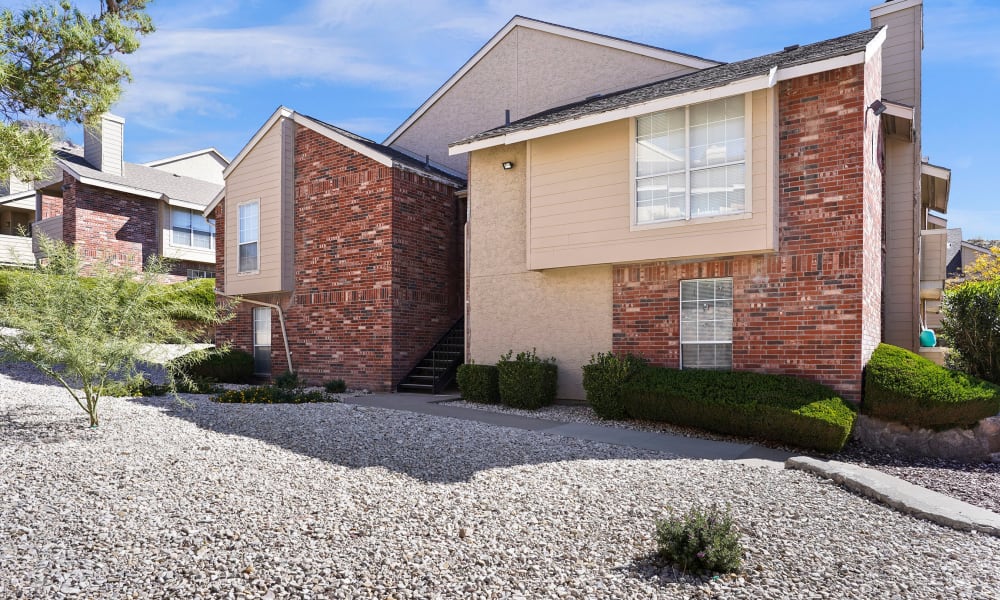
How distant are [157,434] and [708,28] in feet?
33.6

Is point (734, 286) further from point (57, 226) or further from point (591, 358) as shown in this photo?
point (57, 226)

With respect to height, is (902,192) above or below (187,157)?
below

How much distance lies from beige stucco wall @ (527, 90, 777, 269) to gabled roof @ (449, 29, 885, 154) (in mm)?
394

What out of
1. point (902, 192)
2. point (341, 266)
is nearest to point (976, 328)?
point (902, 192)

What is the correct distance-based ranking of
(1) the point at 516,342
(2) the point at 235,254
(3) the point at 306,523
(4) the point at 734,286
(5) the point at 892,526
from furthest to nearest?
(2) the point at 235,254 < (1) the point at 516,342 < (4) the point at 734,286 < (5) the point at 892,526 < (3) the point at 306,523

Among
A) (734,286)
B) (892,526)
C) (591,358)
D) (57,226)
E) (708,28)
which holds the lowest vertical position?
(892,526)

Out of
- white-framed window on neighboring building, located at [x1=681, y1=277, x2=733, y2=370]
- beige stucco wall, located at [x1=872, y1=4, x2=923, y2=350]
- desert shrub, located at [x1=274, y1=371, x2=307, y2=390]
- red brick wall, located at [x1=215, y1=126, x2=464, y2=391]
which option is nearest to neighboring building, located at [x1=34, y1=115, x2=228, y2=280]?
red brick wall, located at [x1=215, y1=126, x2=464, y2=391]

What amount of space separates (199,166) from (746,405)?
3122cm

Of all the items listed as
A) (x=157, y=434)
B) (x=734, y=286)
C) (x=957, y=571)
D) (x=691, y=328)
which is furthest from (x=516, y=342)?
(x=957, y=571)

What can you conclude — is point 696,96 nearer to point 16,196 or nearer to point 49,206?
point 49,206

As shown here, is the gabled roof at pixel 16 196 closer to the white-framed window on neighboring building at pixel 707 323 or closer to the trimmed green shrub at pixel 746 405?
the trimmed green shrub at pixel 746 405

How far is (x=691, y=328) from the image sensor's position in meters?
9.80

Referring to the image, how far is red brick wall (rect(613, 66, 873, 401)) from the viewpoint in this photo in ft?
27.8

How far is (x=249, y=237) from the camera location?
15727 mm
